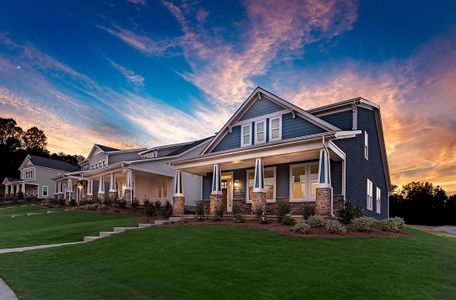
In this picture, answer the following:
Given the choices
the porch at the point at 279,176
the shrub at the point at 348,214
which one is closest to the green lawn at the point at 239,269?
the shrub at the point at 348,214

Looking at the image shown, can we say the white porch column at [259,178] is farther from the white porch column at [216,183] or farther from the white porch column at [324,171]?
the white porch column at [324,171]

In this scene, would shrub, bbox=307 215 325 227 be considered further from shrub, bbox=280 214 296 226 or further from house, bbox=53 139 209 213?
house, bbox=53 139 209 213

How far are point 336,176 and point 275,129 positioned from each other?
4.45m

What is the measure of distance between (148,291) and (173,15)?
15.0m

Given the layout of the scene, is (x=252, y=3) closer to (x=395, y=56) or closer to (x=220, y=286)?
(x=395, y=56)

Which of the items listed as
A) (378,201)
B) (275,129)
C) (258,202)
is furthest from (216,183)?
(378,201)

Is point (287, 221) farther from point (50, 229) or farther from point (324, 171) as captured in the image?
point (50, 229)

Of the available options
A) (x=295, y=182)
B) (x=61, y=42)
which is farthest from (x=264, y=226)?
(x=61, y=42)

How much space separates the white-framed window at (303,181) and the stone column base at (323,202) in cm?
309

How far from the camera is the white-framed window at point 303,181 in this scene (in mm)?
18531

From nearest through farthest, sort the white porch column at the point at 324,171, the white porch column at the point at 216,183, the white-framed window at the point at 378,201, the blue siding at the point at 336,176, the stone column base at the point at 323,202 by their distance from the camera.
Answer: the stone column base at the point at 323,202
the white porch column at the point at 324,171
the blue siding at the point at 336,176
the white porch column at the point at 216,183
the white-framed window at the point at 378,201

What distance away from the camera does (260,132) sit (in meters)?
21.2

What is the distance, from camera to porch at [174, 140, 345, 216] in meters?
15.6

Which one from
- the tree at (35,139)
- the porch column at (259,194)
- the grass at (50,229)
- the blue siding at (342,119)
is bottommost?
the grass at (50,229)
